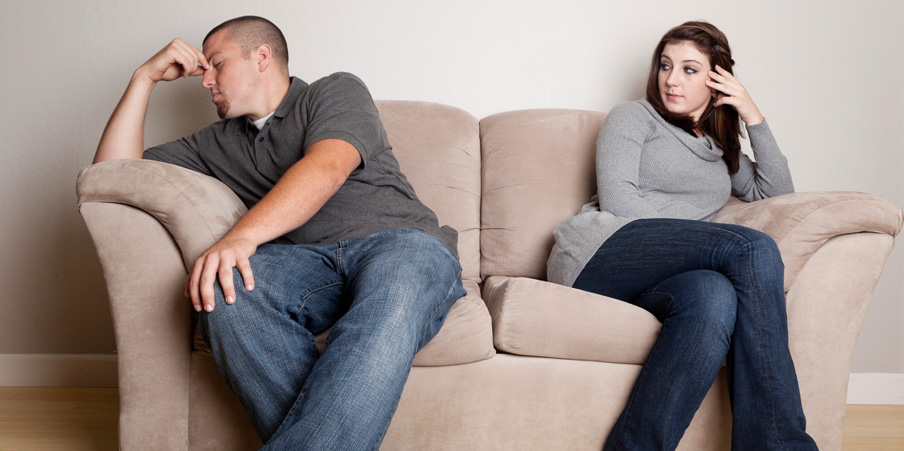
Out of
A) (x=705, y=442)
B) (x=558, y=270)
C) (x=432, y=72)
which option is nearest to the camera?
(x=705, y=442)

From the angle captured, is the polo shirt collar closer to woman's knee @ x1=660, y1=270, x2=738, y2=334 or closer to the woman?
the woman

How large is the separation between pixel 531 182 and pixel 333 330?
1069 millimetres

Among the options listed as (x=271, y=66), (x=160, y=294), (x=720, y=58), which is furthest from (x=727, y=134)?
(x=160, y=294)

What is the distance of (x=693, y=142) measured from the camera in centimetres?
185

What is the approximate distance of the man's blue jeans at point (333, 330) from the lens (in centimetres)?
103

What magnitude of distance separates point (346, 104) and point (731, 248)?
0.90m

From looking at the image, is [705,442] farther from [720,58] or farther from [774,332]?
[720,58]

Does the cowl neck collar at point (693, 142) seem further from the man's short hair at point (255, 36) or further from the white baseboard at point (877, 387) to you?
the white baseboard at point (877, 387)

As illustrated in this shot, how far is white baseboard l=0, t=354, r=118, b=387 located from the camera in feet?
7.77

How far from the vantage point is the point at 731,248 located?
1395 mm

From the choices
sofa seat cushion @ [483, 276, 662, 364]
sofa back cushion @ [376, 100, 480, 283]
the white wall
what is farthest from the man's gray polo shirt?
the white wall

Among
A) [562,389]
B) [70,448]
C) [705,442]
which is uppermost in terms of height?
[562,389]

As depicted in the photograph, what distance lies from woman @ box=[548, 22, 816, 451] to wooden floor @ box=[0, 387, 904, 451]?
0.79m

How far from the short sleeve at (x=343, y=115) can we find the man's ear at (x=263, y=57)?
0.19 metres
